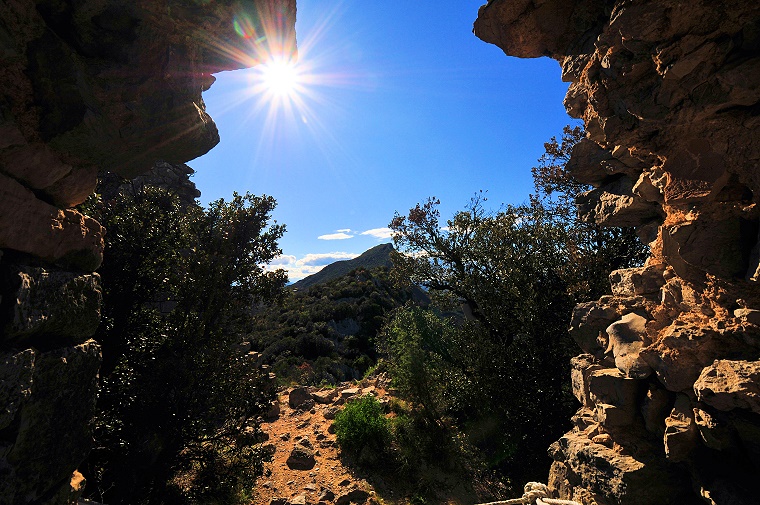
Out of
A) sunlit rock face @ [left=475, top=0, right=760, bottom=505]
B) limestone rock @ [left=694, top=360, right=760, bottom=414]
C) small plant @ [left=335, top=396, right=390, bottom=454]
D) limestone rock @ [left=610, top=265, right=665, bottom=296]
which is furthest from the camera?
→ small plant @ [left=335, top=396, right=390, bottom=454]

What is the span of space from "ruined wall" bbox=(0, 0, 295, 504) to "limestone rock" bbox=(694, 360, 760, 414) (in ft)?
23.3

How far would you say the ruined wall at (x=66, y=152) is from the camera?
11.9 feet

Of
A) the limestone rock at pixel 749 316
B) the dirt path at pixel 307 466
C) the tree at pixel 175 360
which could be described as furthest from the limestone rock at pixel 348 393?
the limestone rock at pixel 749 316

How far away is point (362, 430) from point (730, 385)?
9.74 meters

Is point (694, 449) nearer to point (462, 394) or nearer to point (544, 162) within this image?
point (462, 394)

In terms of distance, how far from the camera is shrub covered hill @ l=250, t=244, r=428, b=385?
25250mm

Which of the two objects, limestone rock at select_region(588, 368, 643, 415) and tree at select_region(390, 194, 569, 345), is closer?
limestone rock at select_region(588, 368, 643, 415)

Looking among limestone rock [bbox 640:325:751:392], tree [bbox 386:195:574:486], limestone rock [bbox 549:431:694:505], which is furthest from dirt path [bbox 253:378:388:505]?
limestone rock [bbox 640:325:751:392]

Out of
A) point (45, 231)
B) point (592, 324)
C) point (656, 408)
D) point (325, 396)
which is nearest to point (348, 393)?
point (325, 396)

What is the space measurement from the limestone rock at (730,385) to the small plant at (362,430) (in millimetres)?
9154

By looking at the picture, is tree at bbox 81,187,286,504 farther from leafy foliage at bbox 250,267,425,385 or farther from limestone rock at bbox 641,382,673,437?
leafy foliage at bbox 250,267,425,385

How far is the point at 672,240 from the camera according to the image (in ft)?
12.7

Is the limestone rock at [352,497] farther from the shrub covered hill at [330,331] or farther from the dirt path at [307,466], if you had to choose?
the shrub covered hill at [330,331]

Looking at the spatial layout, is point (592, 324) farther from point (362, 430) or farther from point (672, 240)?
point (362, 430)
